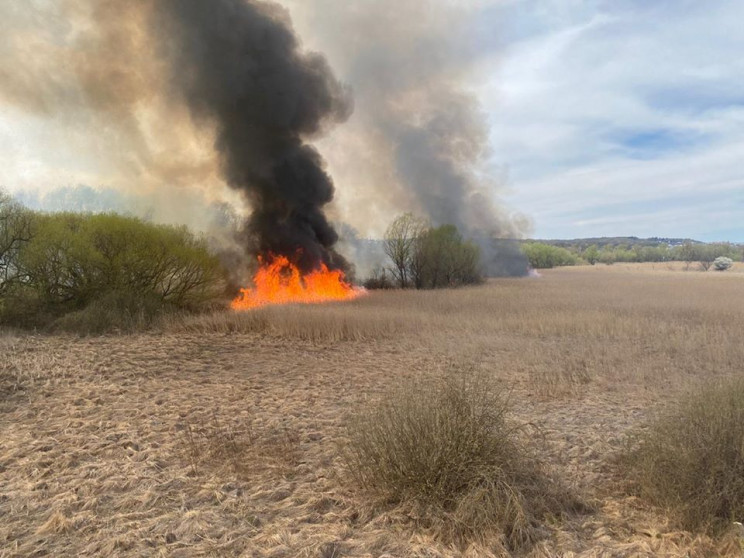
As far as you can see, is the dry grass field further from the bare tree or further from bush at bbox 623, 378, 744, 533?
the bare tree

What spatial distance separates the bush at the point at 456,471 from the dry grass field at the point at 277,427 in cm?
14

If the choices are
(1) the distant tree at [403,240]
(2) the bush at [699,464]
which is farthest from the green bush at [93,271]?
(1) the distant tree at [403,240]

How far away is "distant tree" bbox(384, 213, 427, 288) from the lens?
33625 mm

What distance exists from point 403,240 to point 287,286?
12.5 meters

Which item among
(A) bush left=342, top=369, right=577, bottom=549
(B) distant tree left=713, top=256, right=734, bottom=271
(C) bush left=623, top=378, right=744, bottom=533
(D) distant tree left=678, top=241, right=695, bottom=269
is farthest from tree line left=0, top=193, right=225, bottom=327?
(D) distant tree left=678, top=241, right=695, bottom=269

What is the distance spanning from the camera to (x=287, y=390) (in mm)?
8047

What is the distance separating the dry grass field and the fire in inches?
323

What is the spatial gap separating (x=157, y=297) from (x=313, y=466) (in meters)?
12.4

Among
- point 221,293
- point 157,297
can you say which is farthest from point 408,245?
point 157,297

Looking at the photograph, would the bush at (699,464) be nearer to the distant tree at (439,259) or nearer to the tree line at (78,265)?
the tree line at (78,265)

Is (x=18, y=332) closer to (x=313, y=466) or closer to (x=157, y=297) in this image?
(x=157, y=297)

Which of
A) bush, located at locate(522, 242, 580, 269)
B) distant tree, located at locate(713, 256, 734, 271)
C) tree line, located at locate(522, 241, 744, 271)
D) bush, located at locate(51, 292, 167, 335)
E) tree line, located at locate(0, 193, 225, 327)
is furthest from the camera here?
tree line, located at locate(522, 241, 744, 271)

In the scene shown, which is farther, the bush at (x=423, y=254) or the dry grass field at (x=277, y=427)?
the bush at (x=423, y=254)

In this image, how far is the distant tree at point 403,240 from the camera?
1324 inches
